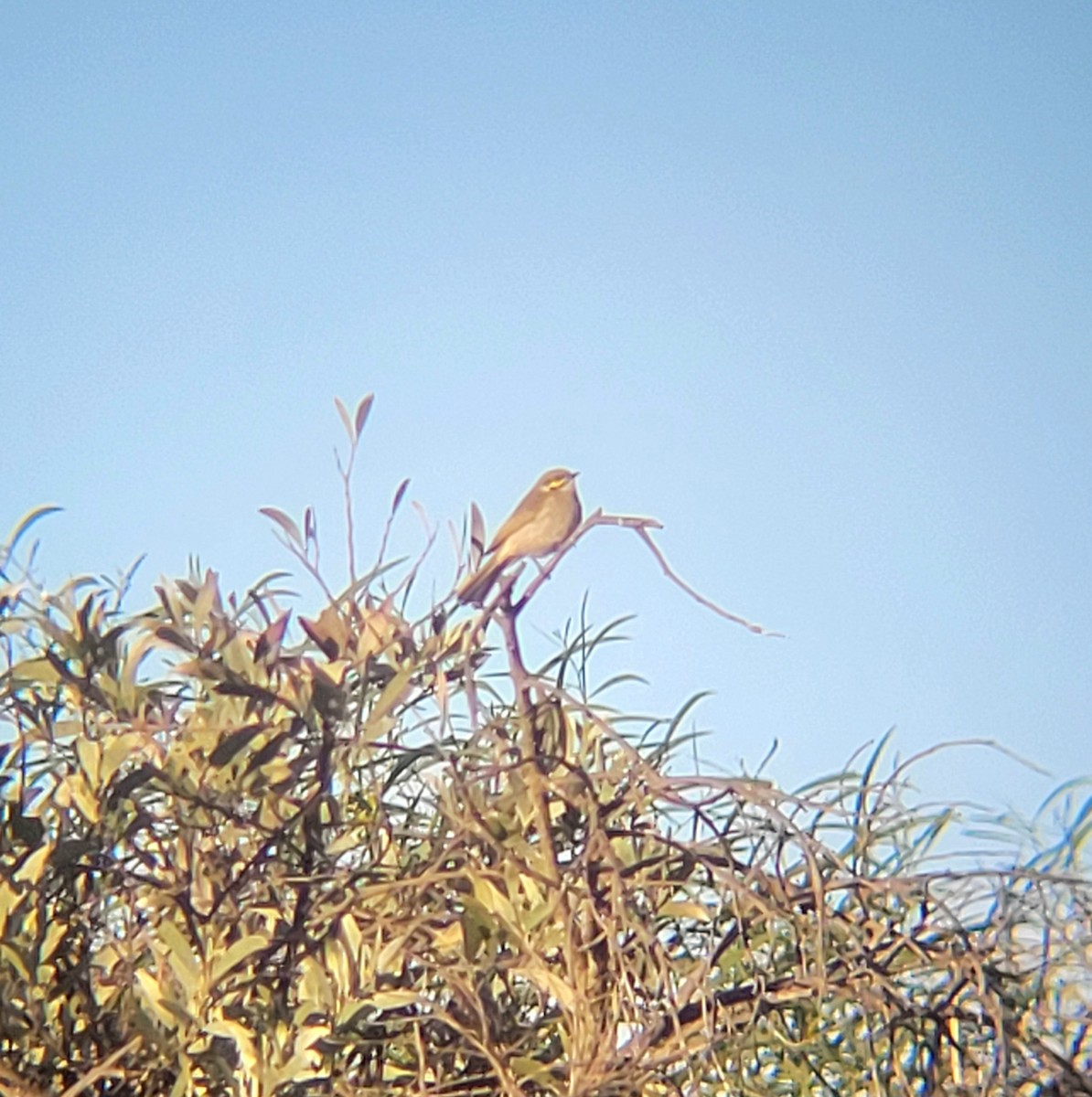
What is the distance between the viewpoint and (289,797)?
0.96 metres

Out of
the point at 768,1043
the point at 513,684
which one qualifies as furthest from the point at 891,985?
the point at 513,684

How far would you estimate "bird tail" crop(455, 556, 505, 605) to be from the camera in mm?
1077

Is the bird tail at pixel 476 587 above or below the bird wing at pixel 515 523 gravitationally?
below

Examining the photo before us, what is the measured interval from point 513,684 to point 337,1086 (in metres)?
0.27

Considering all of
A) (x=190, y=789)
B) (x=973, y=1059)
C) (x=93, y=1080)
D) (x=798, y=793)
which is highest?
(x=798, y=793)

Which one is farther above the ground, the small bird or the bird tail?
the small bird

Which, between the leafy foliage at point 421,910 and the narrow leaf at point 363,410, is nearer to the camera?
the leafy foliage at point 421,910

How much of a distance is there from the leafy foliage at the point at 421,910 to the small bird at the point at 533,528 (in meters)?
0.07

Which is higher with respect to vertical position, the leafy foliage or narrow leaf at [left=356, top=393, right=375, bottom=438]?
narrow leaf at [left=356, top=393, right=375, bottom=438]

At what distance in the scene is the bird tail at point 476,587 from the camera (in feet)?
3.53

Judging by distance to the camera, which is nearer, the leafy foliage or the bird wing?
the leafy foliage

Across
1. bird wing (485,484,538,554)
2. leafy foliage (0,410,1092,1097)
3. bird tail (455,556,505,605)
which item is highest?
bird wing (485,484,538,554)

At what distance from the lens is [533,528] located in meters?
1.58

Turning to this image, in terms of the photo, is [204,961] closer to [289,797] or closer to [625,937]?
[289,797]
